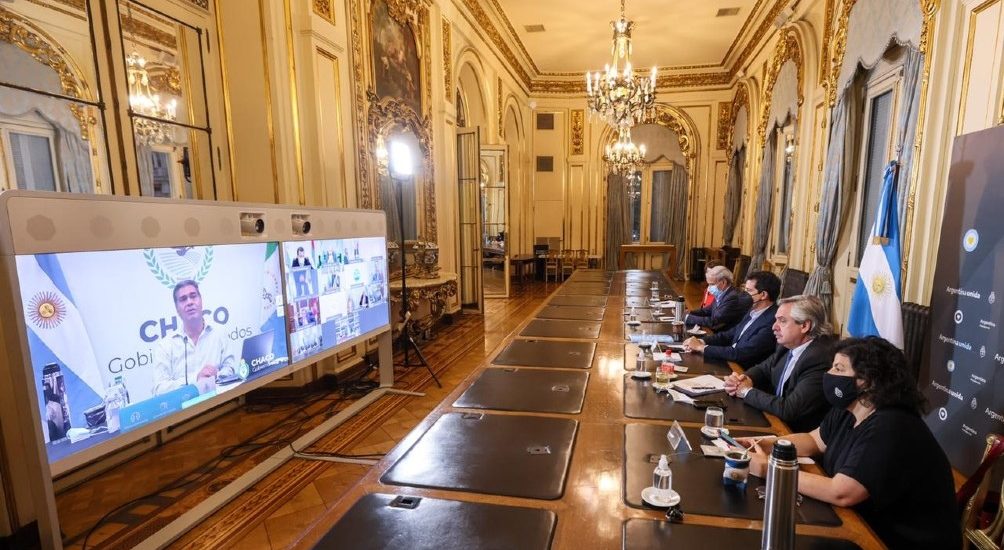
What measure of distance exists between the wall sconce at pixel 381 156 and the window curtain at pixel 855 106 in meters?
4.29

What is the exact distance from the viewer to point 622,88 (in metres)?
4.93

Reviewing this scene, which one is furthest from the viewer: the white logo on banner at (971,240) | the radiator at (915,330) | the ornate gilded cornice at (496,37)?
the ornate gilded cornice at (496,37)

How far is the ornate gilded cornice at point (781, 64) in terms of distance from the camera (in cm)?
568

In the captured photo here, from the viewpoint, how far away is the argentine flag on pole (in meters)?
3.14

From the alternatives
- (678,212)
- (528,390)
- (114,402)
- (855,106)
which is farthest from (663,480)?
(678,212)

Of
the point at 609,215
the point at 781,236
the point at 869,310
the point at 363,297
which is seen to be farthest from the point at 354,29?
the point at 609,215

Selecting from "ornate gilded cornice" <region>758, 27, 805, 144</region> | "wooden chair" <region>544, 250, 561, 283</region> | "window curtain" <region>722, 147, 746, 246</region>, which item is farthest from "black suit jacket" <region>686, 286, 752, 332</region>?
"wooden chair" <region>544, 250, 561, 283</region>

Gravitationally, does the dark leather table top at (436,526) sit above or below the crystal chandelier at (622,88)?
below

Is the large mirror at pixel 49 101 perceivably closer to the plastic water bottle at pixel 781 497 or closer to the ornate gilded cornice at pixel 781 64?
the plastic water bottle at pixel 781 497

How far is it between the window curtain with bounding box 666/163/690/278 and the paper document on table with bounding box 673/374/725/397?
9.35 meters

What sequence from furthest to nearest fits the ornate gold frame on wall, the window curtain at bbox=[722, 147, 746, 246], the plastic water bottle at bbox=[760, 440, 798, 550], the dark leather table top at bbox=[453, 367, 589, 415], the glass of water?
A: the window curtain at bbox=[722, 147, 746, 246] → the ornate gold frame on wall → the dark leather table top at bbox=[453, 367, 589, 415] → the glass of water → the plastic water bottle at bbox=[760, 440, 798, 550]

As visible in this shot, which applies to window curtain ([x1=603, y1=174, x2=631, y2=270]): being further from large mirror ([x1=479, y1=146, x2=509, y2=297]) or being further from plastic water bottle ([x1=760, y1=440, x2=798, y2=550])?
plastic water bottle ([x1=760, y1=440, x2=798, y2=550])

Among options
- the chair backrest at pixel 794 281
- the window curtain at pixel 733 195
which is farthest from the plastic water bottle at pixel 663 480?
the window curtain at pixel 733 195

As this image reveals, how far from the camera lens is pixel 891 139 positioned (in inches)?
146
